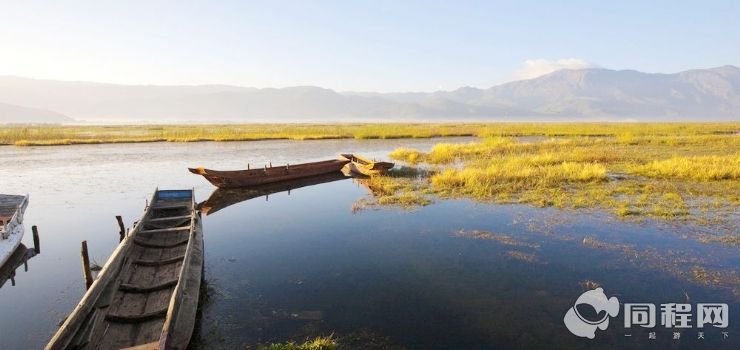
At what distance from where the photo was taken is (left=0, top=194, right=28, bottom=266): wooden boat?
482 inches

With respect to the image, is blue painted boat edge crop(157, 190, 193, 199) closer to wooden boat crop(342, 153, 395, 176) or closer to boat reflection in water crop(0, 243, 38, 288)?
boat reflection in water crop(0, 243, 38, 288)

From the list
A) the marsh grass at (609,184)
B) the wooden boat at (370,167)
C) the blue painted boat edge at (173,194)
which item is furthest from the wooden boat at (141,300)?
the wooden boat at (370,167)

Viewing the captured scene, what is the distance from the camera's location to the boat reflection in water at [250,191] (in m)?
20.0

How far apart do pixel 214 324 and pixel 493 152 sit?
31579mm

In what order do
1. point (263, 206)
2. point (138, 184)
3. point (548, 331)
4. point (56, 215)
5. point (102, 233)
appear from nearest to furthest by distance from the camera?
point (548, 331) < point (102, 233) < point (56, 215) < point (263, 206) < point (138, 184)

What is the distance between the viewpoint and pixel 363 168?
26578mm

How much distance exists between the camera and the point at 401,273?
11.4m

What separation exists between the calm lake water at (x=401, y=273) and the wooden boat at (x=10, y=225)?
0.77 m

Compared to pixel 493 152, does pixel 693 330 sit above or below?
below

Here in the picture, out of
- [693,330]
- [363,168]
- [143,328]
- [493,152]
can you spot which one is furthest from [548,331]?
[493,152]

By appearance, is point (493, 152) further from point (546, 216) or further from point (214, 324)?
point (214, 324)

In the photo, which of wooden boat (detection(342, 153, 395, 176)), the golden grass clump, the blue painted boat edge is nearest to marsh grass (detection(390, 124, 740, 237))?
the golden grass clump

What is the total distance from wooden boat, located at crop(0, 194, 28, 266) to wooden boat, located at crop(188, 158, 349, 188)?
7.37 meters

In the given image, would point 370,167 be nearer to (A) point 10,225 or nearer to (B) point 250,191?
(B) point 250,191
